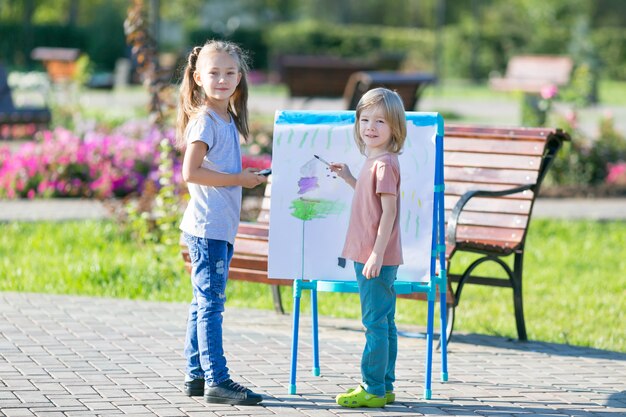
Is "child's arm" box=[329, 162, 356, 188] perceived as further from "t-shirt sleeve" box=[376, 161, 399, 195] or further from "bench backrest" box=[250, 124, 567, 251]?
"bench backrest" box=[250, 124, 567, 251]

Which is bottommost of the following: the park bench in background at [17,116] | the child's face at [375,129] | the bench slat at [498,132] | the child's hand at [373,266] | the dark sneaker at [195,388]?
the dark sneaker at [195,388]

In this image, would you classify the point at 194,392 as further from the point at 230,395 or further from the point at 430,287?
the point at 430,287

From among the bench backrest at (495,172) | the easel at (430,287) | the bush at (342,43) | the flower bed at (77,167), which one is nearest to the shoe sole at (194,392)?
the easel at (430,287)

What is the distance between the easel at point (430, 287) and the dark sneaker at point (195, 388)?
1.31ft

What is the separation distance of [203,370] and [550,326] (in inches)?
116

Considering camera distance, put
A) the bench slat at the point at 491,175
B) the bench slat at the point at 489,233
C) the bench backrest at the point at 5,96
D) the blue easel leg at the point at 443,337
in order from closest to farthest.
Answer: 1. the blue easel leg at the point at 443,337
2. the bench slat at the point at 489,233
3. the bench slat at the point at 491,175
4. the bench backrest at the point at 5,96

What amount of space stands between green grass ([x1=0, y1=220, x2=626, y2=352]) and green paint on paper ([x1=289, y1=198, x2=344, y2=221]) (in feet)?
6.45

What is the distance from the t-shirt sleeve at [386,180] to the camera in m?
5.04

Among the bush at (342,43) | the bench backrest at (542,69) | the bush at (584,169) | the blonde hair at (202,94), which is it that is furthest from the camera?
the bush at (342,43)

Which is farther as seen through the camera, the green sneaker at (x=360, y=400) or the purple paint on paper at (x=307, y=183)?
the purple paint on paper at (x=307, y=183)

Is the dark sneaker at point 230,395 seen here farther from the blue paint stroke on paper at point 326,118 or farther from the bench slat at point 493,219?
the bench slat at point 493,219

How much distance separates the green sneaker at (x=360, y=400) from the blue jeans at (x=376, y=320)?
0.07 feet

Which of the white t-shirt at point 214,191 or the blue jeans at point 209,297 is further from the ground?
the white t-shirt at point 214,191

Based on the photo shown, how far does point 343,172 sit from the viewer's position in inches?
213
